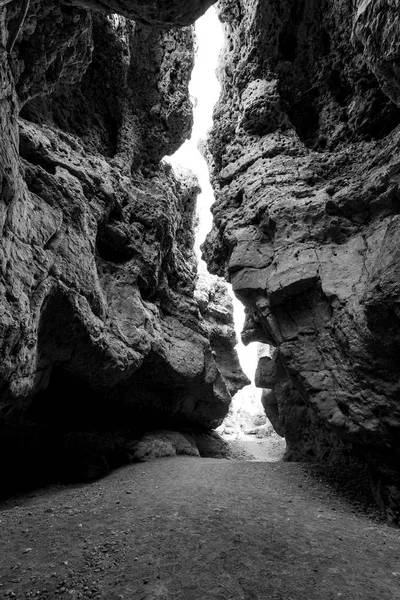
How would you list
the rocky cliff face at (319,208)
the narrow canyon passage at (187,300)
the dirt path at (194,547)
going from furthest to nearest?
the rocky cliff face at (319,208) < the narrow canyon passage at (187,300) < the dirt path at (194,547)

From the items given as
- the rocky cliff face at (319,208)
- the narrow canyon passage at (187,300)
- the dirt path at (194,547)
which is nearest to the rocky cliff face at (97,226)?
the narrow canyon passage at (187,300)

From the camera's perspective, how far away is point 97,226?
10.0m

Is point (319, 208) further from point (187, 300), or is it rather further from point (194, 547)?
point (194, 547)

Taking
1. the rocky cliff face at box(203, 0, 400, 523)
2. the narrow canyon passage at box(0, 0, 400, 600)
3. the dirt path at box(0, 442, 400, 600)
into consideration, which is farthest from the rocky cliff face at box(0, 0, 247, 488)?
the rocky cliff face at box(203, 0, 400, 523)

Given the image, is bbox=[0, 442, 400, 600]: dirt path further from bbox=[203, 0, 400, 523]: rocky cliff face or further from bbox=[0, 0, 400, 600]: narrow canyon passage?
bbox=[203, 0, 400, 523]: rocky cliff face

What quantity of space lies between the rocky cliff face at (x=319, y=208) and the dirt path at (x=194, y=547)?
256 centimetres

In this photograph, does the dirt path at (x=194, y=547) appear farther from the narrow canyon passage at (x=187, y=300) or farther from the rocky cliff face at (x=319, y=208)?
the rocky cliff face at (x=319, y=208)

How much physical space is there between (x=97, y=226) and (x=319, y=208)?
22.5 ft

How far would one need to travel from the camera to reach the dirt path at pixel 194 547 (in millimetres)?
3834

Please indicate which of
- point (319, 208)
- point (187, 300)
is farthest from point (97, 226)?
point (319, 208)

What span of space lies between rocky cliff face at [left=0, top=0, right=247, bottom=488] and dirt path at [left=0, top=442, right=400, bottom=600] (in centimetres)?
252

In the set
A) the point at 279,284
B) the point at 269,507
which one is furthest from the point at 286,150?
the point at 269,507

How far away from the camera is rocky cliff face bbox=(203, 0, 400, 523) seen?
23.5 feet

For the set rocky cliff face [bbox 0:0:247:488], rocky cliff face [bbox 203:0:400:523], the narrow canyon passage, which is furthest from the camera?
rocky cliff face [bbox 203:0:400:523]
